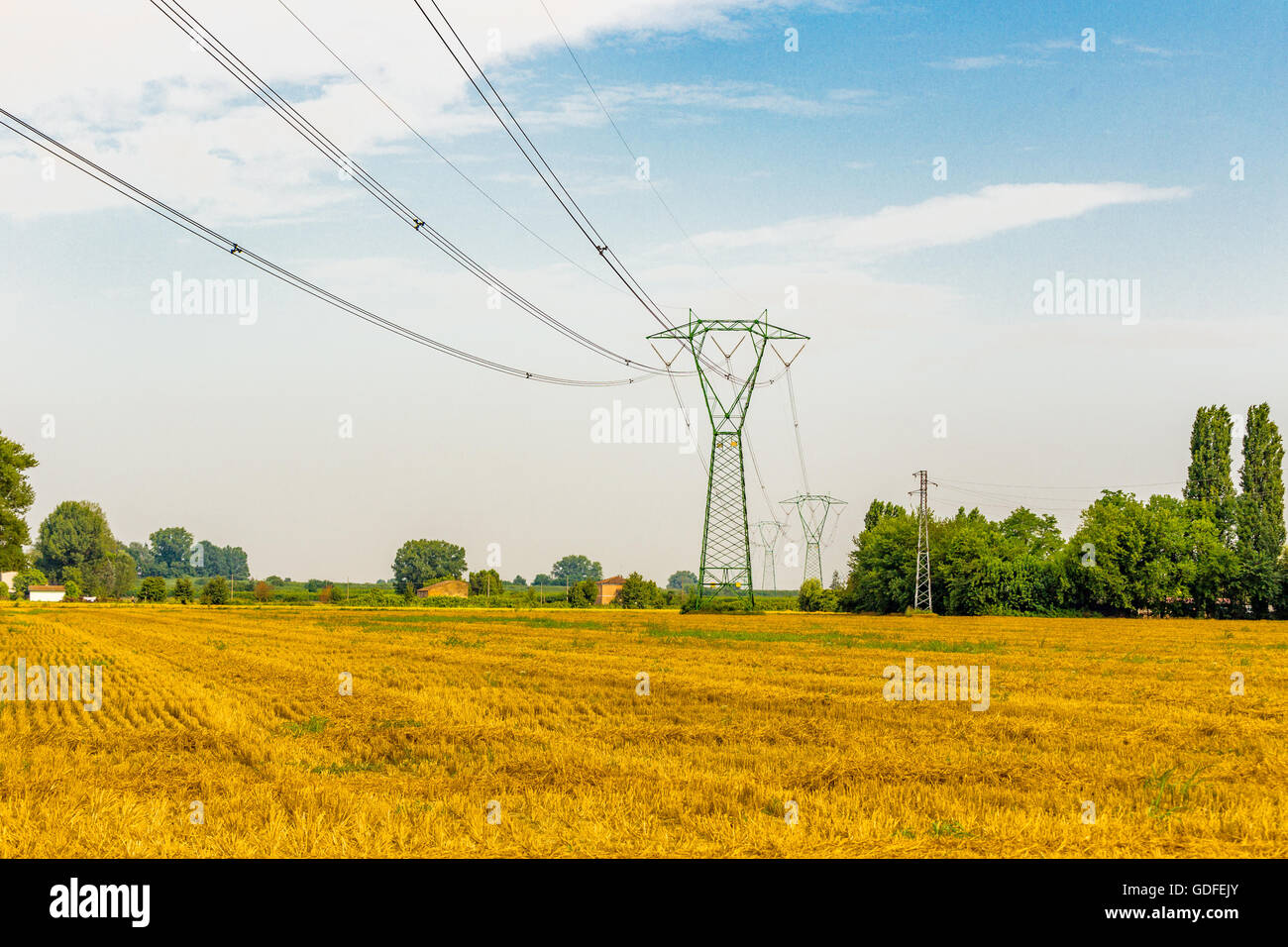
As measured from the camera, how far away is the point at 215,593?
13000 centimetres

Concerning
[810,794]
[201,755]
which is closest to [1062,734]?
[810,794]

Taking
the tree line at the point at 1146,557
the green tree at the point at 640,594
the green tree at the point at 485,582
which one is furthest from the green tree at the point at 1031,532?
the green tree at the point at 485,582

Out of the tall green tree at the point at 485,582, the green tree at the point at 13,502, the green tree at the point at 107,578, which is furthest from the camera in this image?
the green tree at the point at 107,578

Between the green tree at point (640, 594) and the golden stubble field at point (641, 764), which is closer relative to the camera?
the golden stubble field at point (641, 764)

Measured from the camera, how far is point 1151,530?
3733 inches

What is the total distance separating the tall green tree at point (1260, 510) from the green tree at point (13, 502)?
112362 mm

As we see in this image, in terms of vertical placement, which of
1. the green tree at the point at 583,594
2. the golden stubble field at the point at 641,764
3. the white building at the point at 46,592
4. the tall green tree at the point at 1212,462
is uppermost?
the tall green tree at the point at 1212,462

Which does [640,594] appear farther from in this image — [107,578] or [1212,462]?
[107,578]

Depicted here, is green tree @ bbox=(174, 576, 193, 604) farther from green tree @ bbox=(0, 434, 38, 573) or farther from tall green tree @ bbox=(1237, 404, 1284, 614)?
tall green tree @ bbox=(1237, 404, 1284, 614)

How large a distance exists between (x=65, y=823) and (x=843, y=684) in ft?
62.1

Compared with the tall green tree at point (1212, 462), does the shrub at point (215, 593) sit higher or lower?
lower

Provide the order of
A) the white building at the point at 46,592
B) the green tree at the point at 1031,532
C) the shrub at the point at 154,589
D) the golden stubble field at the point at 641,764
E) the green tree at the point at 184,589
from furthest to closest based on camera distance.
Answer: the white building at the point at 46,592 → the shrub at the point at 154,589 → the green tree at the point at 184,589 → the green tree at the point at 1031,532 → the golden stubble field at the point at 641,764

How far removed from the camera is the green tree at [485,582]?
158875 millimetres

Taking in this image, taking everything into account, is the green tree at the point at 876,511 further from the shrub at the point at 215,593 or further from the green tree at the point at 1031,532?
the shrub at the point at 215,593
